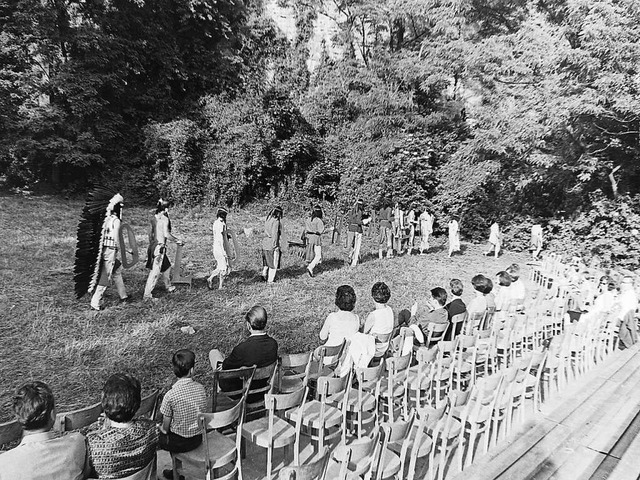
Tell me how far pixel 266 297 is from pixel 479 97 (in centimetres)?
1526

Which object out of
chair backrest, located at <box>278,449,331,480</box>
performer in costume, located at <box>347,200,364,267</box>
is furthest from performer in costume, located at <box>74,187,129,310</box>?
performer in costume, located at <box>347,200,364,267</box>

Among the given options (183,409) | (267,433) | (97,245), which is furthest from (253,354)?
(97,245)

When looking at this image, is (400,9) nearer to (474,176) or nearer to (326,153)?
(326,153)

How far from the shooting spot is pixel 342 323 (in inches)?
165

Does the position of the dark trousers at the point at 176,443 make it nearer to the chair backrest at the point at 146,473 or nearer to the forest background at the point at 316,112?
the chair backrest at the point at 146,473

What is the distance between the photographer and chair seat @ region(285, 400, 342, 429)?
312cm

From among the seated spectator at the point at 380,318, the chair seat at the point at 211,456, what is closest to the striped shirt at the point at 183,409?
the chair seat at the point at 211,456

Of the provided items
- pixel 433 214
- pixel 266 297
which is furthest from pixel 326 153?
pixel 266 297

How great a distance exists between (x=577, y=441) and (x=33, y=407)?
142 inches

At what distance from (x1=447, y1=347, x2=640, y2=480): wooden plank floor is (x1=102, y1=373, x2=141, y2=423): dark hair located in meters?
2.11

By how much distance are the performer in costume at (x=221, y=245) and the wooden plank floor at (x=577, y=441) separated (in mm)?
5369

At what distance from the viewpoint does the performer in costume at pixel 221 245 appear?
760 cm

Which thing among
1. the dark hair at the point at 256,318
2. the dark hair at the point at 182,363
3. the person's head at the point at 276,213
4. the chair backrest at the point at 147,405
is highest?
the person's head at the point at 276,213

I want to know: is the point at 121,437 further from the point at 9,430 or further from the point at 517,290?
the point at 517,290
